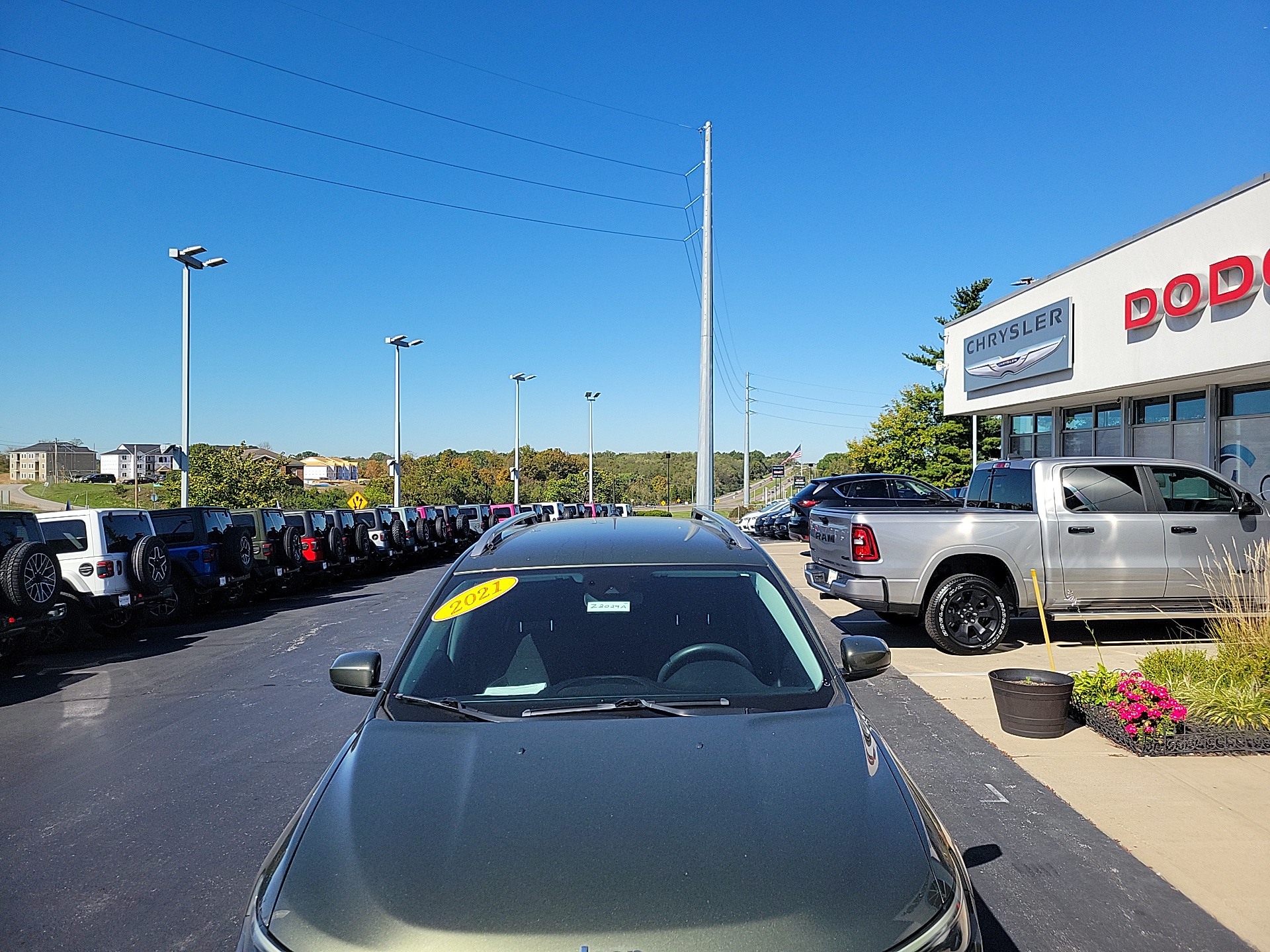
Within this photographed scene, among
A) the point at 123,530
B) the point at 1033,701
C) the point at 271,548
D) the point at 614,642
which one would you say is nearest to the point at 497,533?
the point at 614,642

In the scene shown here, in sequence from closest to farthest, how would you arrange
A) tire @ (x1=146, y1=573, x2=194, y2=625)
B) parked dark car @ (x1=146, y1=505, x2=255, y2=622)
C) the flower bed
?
the flower bed → tire @ (x1=146, y1=573, x2=194, y2=625) → parked dark car @ (x1=146, y1=505, x2=255, y2=622)

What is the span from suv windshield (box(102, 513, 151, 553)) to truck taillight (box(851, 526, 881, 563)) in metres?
9.81

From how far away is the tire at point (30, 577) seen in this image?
33.1ft

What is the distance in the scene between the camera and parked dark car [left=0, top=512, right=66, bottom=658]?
10109 mm

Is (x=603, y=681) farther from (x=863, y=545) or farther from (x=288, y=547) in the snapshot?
(x=288, y=547)

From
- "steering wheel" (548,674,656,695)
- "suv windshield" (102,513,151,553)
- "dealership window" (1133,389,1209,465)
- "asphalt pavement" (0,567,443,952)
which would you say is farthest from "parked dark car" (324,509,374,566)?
"steering wheel" (548,674,656,695)

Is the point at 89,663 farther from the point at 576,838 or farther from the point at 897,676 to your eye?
the point at 576,838

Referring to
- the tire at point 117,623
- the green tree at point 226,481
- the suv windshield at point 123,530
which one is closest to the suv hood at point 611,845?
the suv windshield at point 123,530

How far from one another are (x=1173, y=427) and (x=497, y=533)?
56.8 ft

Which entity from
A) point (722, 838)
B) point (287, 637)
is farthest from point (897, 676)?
point (287, 637)

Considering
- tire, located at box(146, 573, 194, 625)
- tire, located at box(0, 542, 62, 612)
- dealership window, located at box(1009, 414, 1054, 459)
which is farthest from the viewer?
dealership window, located at box(1009, 414, 1054, 459)

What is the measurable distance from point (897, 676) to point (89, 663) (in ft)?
30.3

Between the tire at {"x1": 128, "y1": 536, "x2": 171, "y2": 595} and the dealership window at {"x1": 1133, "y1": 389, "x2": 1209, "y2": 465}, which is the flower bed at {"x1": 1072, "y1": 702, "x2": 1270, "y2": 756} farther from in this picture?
the tire at {"x1": 128, "y1": 536, "x2": 171, "y2": 595}

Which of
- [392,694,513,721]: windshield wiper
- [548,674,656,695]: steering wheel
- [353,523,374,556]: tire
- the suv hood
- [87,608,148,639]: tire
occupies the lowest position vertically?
[87,608,148,639]: tire
